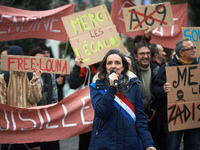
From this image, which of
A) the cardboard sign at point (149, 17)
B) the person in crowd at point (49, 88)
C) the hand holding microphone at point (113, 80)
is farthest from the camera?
the cardboard sign at point (149, 17)

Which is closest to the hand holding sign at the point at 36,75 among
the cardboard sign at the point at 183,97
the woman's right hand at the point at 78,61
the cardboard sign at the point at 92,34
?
the woman's right hand at the point at 78,61

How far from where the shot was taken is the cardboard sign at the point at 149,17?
5.07 meters

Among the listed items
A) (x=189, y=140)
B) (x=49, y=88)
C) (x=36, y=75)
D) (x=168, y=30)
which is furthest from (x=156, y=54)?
(x=36, y=75)

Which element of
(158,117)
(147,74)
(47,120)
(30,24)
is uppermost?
(30,24)

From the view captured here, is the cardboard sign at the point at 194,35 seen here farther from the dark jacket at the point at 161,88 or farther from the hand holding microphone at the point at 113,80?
the hand holding microphone at the point at 113,80

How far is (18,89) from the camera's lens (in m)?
4.12

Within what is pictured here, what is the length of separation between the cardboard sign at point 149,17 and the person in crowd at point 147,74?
70 cm

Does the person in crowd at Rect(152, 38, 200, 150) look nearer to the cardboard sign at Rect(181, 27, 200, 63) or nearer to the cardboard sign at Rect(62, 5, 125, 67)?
the cardboard sign at Rect(181, 27, 200, 63)

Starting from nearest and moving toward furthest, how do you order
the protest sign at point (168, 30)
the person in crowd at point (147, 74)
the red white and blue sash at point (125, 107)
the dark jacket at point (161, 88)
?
the red white and blue sash at point (125, 107) → the dark jacket at point (161, 88) → the person in crowd at point (147, 74) → the protest sign at point (168, 30)

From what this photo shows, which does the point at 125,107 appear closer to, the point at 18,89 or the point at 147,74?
the point at 147,74

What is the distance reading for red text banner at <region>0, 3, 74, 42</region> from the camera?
18.3 ft

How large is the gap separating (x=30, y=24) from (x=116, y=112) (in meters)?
3.35

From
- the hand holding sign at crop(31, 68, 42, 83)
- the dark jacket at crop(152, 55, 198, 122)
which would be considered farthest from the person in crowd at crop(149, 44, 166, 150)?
the hand holding sign at crop(31, 68, 42, 83)

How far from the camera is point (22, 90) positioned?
415cm
